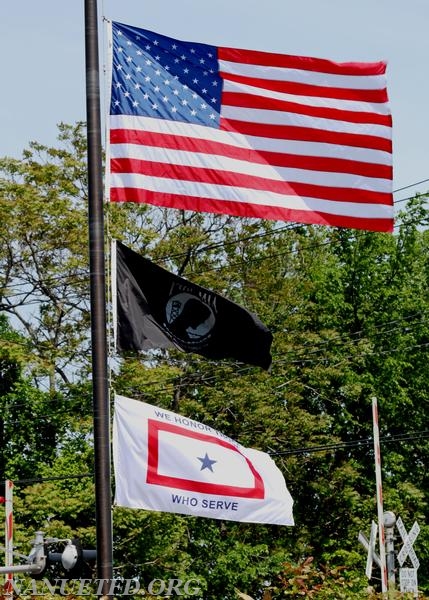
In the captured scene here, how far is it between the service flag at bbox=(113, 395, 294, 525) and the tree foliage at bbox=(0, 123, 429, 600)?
22438 millimetres

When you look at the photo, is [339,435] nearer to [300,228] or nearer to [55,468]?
[300,228]

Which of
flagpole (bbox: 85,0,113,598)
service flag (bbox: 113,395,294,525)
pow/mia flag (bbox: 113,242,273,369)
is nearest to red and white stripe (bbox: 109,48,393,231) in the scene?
pow/mia flag (bbox: 113,242,273,369)

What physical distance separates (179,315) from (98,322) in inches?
58.3

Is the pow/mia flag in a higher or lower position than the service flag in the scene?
higher

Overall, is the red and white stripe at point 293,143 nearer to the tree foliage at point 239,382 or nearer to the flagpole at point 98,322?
the flagpole at point 98,322

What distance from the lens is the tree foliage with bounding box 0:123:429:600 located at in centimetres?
3694

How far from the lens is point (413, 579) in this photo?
79.1ft

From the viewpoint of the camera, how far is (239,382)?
130 ft

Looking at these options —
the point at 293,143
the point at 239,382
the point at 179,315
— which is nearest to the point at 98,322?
the point at 179,315

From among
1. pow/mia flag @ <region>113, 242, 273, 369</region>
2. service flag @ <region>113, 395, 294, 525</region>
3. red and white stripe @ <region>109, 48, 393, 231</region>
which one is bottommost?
service flag @ <region>113, 395, 294, 525</region>

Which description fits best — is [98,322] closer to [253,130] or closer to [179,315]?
[179,315]

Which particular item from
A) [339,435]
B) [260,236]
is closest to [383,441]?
[339,435]

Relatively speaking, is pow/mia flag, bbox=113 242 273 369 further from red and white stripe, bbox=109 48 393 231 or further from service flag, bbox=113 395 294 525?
red and white stripe, bbox=109 48 393 231

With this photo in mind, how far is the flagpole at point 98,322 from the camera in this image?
10.2m
